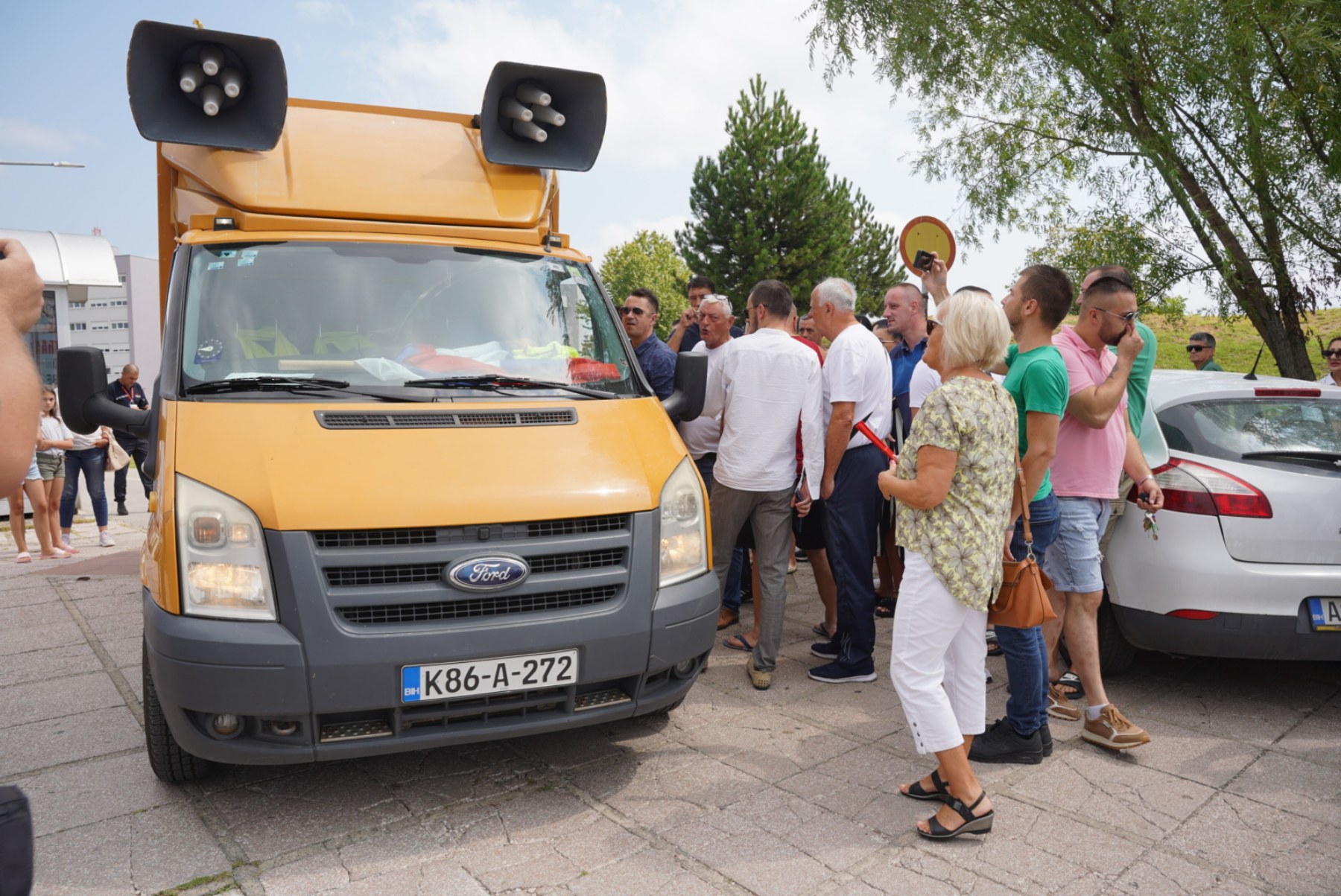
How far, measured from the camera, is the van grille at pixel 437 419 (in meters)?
3.65

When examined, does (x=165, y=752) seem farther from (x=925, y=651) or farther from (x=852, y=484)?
(x=852, y=484)

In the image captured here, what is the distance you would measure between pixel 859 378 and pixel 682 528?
5.61 feet

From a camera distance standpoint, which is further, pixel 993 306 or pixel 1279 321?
pixel 1279 321

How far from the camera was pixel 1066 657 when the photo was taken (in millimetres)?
5332

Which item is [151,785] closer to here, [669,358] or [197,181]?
[197,181]

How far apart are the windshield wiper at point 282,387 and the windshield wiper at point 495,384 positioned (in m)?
0.16

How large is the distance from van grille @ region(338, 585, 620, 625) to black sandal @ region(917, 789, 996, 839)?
141 centimetres

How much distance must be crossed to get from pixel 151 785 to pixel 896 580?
453 cm

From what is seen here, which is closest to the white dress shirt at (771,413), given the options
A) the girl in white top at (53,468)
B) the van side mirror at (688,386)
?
the van side mirror at (688,386)

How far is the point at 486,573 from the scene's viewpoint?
3.39m

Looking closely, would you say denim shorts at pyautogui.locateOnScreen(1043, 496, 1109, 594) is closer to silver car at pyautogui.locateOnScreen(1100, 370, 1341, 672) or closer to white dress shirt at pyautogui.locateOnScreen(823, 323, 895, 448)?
silver car at pyautogui.locateOnScreen(1100, 370, 1341, 672)

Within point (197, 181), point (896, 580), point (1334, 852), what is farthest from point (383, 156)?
point (1334, 852)

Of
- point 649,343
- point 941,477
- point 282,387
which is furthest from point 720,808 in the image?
point 649,343

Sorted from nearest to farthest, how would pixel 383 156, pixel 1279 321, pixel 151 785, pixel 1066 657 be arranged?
pixel 151 785, pixel 383 156, pixel 1066 657, pixel 1279 321
